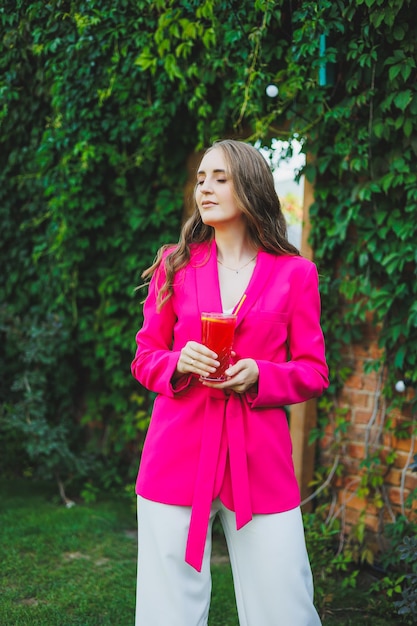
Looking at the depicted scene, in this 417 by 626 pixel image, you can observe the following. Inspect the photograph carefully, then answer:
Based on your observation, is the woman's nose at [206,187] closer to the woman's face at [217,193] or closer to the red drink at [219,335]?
the woman's face at [217,193]

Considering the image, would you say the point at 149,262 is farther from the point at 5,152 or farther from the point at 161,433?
the point at 161,433

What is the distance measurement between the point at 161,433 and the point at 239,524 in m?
0.34

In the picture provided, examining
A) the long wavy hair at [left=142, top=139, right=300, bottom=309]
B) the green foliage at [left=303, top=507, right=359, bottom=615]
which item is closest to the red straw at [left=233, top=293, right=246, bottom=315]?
the long wavy hair at [left=142, top=139, right=300, bottom=309]

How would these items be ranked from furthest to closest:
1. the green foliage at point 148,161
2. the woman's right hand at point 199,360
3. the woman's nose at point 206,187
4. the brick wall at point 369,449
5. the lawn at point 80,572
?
1. the brick wall at point 369,449
2. the green foliage at point 148,161
3. the lawn at point 80,572
4. the woman's nose at point 206,187
5. the woman's right hand at point 199,360

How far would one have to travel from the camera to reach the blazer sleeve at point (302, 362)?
182 centimetres

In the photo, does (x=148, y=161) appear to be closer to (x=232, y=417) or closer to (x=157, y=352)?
(x=157, y=352)

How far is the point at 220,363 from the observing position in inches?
68.9

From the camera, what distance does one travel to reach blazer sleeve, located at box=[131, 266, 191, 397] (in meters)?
1.86

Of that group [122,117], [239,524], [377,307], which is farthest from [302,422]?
[122,117]

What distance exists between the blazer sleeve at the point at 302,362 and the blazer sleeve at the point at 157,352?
23cm

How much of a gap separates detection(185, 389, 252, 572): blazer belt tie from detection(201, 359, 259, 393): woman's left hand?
10 cm

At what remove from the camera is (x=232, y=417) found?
1.84 m

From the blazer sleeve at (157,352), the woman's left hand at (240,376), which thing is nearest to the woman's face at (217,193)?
the blazer sleeve at (157,352)

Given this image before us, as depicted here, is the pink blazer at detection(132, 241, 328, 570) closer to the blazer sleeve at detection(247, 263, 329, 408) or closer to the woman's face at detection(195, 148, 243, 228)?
the blazer sleeve at detection(247, 263, 329, 408)
